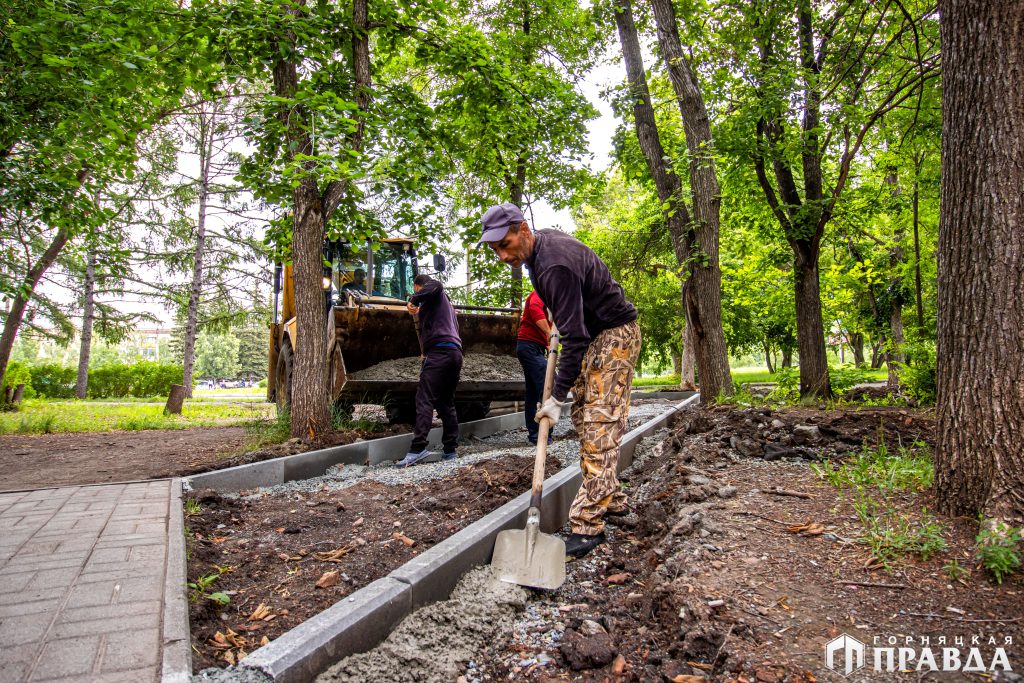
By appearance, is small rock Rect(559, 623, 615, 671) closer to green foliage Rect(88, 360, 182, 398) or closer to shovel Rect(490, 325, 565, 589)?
shovel Rect(490, 325, 565, 589)

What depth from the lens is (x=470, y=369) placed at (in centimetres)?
805

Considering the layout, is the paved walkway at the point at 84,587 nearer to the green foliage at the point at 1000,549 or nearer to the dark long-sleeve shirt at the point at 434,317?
the dark long-sleeve shirt at the point at 434,317

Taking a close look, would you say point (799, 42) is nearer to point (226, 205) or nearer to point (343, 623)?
point (343, 623)

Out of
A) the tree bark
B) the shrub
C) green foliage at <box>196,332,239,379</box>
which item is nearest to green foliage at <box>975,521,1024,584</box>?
the tree bark

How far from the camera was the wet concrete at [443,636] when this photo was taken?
2.05m

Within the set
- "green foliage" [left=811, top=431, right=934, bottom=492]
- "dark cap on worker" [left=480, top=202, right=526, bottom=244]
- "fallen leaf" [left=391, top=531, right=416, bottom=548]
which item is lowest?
"fallen leaf" [left=391, top=531, right=416, bottom=548]

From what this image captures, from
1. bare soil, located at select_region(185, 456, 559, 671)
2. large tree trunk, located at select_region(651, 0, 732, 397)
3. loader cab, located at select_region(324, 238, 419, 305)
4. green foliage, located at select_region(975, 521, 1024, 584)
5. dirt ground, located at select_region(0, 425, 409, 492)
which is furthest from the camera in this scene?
loader cab, located at select_region(324, 238, 419, 305)

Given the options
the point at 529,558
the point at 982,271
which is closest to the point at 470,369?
the point at 529,558

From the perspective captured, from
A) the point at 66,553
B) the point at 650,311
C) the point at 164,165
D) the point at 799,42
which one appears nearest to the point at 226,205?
the point at 164,165

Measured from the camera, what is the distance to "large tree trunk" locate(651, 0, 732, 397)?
7660mm

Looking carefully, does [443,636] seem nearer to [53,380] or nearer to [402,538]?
[402,538]

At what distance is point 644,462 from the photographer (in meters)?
5.64

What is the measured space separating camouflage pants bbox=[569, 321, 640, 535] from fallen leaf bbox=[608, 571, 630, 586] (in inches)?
19.5

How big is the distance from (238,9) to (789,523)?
6.39 meters
